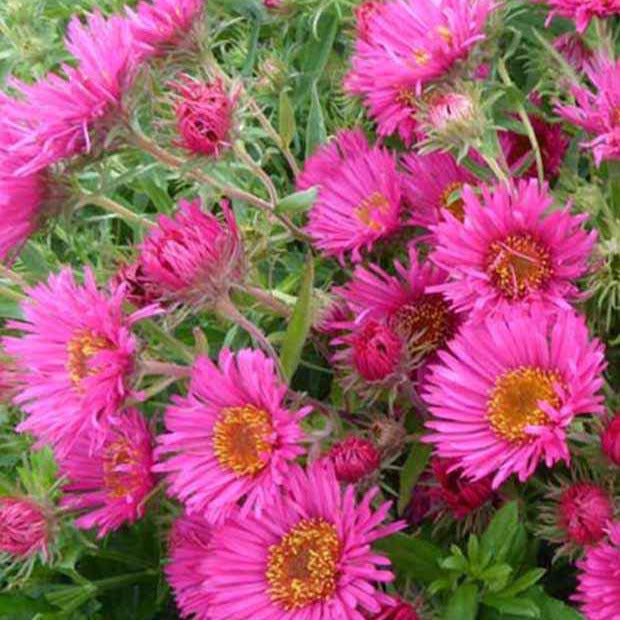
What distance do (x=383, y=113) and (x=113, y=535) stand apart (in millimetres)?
483

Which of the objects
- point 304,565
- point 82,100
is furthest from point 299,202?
point 304,565

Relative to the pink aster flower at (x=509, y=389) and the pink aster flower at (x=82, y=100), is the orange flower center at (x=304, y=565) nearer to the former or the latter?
the pink aster flower at (x=509, y=389)

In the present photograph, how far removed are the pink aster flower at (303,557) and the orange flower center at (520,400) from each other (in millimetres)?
104

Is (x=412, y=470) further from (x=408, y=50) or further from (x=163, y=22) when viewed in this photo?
(x=163, y=22)

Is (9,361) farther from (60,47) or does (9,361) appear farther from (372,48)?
(60,47)

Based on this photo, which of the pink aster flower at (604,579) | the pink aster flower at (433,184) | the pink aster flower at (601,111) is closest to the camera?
→ the pink aster flower at (604,579)

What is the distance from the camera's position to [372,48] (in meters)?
1.02

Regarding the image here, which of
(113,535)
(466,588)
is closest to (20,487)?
(113,535)

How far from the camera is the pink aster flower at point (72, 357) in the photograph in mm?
837

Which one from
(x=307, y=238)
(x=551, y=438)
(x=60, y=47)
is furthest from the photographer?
(x=60, y=47)

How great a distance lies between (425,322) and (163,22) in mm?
371

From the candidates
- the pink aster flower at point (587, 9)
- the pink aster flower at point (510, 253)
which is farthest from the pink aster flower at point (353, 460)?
the pink aster flower at point (587, 9)

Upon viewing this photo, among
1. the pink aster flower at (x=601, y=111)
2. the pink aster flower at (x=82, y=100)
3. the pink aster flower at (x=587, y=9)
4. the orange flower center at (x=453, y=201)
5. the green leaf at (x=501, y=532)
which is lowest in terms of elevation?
the green leaf at (x=501, y=532)

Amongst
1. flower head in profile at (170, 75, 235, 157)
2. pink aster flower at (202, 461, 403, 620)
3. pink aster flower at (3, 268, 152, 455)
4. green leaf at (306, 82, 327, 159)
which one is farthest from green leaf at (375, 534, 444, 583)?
green leaf at (306, 82, 327, 159)
